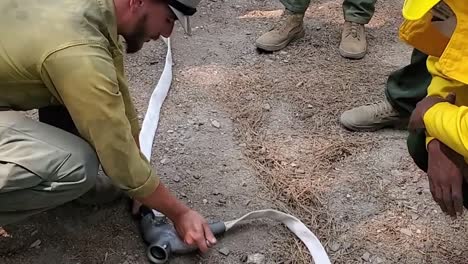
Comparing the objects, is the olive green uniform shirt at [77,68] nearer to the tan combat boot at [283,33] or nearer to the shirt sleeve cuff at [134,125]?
the shirt sleeve cuff at [134,125]

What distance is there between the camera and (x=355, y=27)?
340cm

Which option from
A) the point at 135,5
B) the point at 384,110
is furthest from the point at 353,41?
the point at 135,5

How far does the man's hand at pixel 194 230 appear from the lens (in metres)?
2.10

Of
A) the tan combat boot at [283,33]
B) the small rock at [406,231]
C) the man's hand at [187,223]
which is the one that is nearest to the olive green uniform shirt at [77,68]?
the man's hand at [187,223]

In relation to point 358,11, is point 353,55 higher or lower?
lower

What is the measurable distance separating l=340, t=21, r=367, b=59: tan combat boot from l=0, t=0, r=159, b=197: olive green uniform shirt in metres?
1.63

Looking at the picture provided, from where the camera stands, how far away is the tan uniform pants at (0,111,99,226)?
1910 mm

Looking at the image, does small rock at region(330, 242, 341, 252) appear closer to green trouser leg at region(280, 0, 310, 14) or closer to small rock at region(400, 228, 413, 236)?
small rock at region(400, 228, 413, 236)

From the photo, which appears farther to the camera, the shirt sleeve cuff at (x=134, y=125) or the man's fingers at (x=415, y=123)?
the shirt sleeve cuff at (x=134, y=125)

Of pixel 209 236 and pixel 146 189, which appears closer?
pixel 146 189

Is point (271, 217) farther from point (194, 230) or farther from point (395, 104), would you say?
point (395, 104)

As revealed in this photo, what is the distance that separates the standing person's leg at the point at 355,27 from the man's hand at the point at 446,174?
4.99ft

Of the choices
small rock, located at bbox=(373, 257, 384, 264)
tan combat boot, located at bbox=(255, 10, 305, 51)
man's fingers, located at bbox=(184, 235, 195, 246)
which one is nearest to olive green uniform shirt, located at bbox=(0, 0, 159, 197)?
man's fingers, located at bbox=(184, 235, 195, 246)

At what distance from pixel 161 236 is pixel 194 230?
0.18 meters
